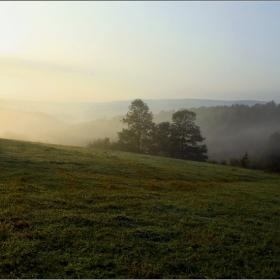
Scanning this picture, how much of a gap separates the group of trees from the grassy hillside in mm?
43672

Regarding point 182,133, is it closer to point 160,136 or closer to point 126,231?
point 160,136

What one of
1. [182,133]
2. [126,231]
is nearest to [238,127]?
[182,133]

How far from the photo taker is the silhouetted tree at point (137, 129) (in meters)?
61.0

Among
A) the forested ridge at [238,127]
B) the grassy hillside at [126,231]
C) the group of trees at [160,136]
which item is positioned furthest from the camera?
the forested ridge at [238,127]

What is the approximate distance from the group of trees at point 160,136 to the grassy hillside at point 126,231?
43.7 metres

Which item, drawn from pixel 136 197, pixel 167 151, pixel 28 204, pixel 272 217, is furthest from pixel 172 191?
pixel 167 151

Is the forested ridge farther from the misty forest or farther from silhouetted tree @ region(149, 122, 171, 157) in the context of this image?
silhouetted tree @ region(149, 122, 171, 157)

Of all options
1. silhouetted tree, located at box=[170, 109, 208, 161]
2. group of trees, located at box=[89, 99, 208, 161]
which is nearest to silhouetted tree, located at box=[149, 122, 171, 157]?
group of trees, located at box=[89, 99, 208, 161]

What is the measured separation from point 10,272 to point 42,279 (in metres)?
0.79

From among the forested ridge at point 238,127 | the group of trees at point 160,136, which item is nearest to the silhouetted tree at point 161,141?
the group of trees at point 160,136

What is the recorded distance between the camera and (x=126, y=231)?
877 cm

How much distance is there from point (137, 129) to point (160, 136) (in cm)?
547

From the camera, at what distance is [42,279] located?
19.3 ft

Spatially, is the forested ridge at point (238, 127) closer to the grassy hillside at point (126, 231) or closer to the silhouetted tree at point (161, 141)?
the silhouetted tree at point (161, 141)
